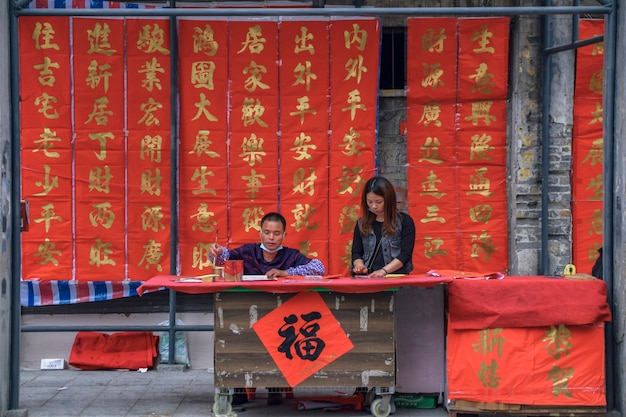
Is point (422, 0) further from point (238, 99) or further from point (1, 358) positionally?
point (1, 358)

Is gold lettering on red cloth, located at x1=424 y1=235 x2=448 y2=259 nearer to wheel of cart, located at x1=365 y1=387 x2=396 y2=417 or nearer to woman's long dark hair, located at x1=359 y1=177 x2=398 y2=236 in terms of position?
woman's long dark hair, located at x1=359 y1=177 x2=398 y2=236

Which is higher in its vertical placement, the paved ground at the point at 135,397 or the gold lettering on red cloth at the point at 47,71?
Result: the gold lettering on red cloth at the point at 47,71

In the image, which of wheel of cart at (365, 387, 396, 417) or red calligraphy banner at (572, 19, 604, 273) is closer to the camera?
wheel of cart at (365, 387, 396, 417)

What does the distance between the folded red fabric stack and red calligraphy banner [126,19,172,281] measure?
64cm

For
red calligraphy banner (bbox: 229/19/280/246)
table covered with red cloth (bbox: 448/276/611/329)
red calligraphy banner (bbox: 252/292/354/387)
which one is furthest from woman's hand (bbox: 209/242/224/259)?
red calligraphy banner (bbox: 229/19/280/246)

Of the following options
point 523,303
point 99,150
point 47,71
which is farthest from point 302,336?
point 47,71

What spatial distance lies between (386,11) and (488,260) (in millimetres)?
3036

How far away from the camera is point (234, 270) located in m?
6.14

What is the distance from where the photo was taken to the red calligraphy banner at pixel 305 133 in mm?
8141

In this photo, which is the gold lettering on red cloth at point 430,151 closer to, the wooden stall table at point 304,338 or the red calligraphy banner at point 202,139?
the red calligraphy banner at point 202,139

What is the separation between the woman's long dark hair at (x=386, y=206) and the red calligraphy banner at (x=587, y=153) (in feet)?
8.40

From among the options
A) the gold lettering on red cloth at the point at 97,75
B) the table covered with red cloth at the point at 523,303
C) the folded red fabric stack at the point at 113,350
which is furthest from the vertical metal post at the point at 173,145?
the table covered with red cloth at the point at 523,303

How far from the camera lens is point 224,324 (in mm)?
6148

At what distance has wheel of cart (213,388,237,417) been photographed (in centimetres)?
618
